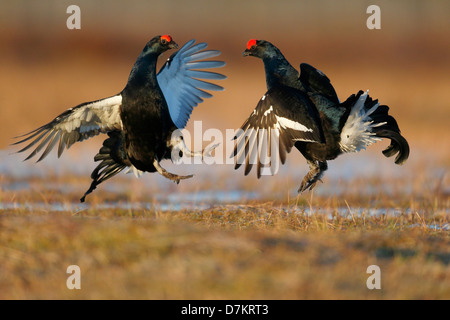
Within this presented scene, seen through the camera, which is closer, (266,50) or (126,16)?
(266,50)

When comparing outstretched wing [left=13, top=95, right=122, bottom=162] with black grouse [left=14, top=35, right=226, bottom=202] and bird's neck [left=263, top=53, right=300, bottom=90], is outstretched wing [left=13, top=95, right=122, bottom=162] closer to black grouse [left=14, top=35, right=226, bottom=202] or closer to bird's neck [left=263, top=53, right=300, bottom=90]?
black grouse [left=14, top=35, right=226, bottom=202]

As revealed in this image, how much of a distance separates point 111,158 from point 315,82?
2.14 m

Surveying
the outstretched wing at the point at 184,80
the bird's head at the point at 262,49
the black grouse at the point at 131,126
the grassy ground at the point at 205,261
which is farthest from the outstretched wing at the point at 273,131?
the outstretched wing at the point at 184,80

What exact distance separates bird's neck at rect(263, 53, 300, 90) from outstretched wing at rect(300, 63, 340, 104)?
0.29 ft

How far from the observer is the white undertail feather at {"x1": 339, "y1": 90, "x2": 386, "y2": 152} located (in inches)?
260

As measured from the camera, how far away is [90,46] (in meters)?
23.3

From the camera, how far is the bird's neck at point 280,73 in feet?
22.8

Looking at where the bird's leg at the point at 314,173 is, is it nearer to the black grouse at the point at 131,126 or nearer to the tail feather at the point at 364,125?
the tail feather at the point at 364,125

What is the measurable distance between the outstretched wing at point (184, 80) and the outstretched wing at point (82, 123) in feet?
3.08

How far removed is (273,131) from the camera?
6.35 metres


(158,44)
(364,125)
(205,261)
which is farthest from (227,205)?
(205,261)

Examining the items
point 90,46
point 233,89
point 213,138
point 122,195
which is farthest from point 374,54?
point 122,195
